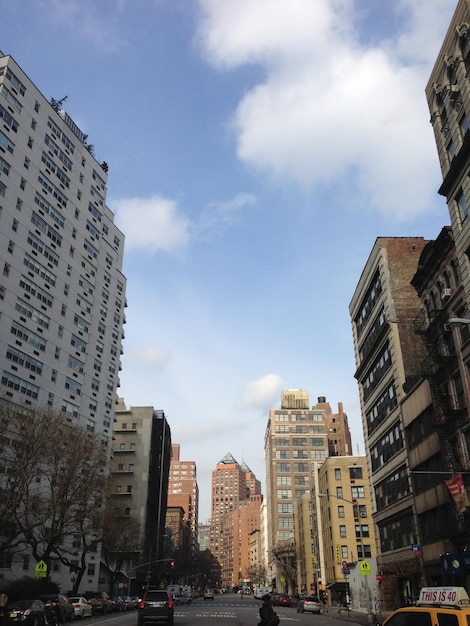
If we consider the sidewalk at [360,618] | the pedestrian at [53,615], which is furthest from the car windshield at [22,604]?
the sidewalk at [360,618]

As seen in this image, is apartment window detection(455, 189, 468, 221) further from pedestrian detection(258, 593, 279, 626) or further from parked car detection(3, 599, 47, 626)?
parked car detection(3, 599, 47, 626)

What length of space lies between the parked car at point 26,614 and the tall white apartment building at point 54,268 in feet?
97.0

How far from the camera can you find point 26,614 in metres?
27.7

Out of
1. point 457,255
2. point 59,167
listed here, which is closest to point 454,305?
point 457,255

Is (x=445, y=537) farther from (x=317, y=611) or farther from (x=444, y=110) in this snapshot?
(x=317, y=611)

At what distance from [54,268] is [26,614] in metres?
51.0

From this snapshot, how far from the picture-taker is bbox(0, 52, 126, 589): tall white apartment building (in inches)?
2510

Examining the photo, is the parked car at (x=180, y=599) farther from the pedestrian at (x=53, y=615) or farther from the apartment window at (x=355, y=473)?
the pedestrian at (x=53, y=615)

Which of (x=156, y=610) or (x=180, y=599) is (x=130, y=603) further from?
(x=156, y=610)

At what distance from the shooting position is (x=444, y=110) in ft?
109

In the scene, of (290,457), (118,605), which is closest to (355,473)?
(118,605)

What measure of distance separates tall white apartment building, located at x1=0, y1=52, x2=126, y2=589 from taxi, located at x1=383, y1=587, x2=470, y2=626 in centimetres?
5078

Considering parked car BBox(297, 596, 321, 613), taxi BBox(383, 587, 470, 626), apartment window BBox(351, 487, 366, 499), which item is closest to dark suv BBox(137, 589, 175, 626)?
taxi BBox(383, 587, 470, 626)

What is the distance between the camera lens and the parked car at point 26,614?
2730 centimetres
